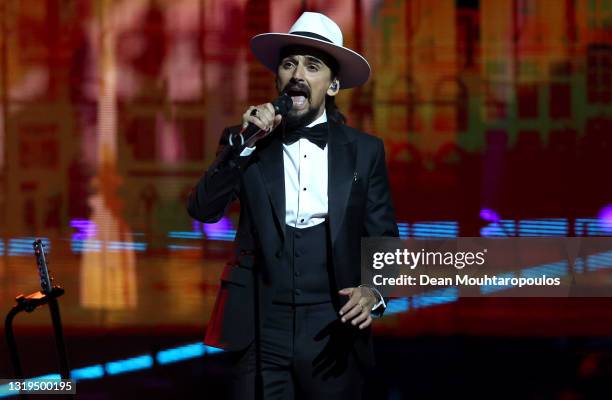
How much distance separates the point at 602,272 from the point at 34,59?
326 cm

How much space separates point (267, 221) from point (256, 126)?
377mm

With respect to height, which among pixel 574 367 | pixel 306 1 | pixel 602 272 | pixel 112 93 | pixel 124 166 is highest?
pixel 306 1

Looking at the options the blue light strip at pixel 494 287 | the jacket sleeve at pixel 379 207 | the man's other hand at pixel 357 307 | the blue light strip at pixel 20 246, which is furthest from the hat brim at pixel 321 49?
the blue light strip at pixel 20 246

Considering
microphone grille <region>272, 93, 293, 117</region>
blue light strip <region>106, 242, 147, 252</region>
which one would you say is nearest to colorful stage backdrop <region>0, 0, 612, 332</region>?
blue light strip <region>106, 242, 147, 252</region>

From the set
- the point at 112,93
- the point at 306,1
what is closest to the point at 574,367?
the point at 306,1

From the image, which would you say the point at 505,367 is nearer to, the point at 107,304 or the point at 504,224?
the point at 504,224

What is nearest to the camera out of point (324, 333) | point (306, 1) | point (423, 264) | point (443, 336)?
point (324, 333)

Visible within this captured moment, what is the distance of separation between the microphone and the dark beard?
25 centimetres

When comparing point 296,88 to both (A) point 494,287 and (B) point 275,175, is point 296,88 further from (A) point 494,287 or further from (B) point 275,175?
(A) point 494,287

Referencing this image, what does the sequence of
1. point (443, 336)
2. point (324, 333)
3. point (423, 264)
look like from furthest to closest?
point (443, 336), point (423, 264), point (324, 333)

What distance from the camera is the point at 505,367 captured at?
541cm

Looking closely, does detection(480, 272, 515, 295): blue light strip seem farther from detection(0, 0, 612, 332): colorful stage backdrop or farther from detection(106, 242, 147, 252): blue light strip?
detection(106, 242, 147, 252): blue light strip

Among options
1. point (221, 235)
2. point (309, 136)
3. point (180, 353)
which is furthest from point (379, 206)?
point (180, 353)

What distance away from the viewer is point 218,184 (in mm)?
2428
